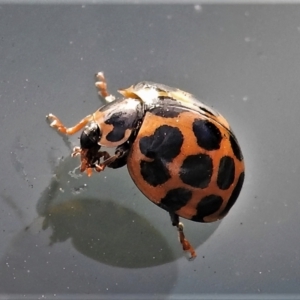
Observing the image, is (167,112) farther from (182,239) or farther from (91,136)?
(182,239)

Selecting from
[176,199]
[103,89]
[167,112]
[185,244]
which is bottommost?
[185,244]

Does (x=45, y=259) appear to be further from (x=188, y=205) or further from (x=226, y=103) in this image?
(x=226, y=103)

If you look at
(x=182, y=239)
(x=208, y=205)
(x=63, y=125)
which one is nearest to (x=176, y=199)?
(x=208, y=205)

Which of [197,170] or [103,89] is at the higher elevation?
[103,89]

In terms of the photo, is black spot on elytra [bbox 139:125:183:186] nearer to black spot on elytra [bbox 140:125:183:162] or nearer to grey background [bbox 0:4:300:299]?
black spot on elytra [bbox 140:125:183:162]

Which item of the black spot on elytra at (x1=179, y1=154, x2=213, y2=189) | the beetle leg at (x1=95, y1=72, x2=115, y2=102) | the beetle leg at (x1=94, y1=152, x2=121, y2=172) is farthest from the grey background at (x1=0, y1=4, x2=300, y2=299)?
the black spot on elytra at (x1=179, y1=154, x2=213, y2=189)

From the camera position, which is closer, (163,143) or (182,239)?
(163,143)
